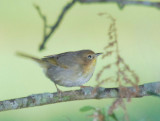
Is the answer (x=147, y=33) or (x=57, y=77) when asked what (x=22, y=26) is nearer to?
Answer: (x=147, y=33)

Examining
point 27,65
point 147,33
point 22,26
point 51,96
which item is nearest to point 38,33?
point 22,26

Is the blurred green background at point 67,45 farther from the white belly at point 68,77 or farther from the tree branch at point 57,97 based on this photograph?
the tree branch at point 57,97

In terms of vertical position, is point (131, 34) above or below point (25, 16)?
below

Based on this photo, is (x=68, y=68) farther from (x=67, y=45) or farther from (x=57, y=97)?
(x=67, y=45)

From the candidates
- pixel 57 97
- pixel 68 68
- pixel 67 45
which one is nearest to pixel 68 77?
pixel 68 68

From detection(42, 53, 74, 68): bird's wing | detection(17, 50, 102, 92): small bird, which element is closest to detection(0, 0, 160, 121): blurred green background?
detection(17, 50, 102, 92): small bird
